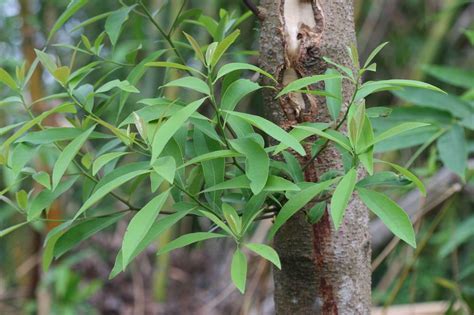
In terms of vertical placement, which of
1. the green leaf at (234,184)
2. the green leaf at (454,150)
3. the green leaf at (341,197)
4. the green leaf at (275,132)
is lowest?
the green leaf at (454,150)

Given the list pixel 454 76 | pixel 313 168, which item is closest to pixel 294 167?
pixel 313 168

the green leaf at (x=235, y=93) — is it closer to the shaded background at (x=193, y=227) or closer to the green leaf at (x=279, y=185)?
the green leaf at (x=279, y=185)

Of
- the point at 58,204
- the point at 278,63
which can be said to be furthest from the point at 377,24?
the point at 278,63

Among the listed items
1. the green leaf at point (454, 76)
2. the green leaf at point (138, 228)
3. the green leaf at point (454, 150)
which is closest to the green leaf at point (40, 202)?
the green leaf at point (138, 228)

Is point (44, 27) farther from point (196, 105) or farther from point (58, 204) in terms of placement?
point (196, 105)

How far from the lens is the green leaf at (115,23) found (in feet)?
1.54

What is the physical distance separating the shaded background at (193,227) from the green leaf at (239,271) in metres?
0.53

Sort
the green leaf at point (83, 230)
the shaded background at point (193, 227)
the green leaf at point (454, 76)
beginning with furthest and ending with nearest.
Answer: the shaded background at point (193, 227)
the green leaf at point (454, 76)
the green leaf at point (83, 230)

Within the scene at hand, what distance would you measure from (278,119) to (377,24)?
124 centimetres

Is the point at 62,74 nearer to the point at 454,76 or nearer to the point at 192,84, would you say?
the point at 192,84

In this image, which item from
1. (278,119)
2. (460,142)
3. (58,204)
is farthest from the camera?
(58,204)

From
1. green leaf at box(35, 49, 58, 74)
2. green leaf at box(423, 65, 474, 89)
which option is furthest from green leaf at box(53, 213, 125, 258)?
green leaf at box(423, 65, 474, 89)

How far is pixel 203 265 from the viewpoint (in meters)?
1.40

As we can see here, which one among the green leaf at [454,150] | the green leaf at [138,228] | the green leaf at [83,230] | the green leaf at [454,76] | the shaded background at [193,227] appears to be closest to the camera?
the green leaf at [138,228]
